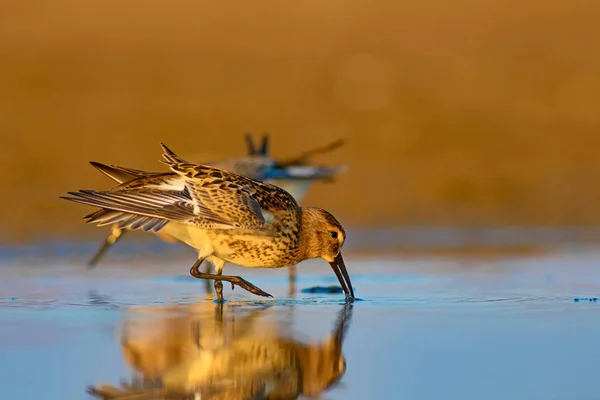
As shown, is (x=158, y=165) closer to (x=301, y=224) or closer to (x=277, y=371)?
(x=301, y=224)

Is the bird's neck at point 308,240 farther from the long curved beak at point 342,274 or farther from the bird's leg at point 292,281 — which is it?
the bird's leg at point 292,281

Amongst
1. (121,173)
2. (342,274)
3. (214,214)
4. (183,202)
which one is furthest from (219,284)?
(342,274)

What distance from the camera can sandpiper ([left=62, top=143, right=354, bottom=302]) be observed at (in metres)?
8.52

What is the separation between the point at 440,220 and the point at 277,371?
352 inches

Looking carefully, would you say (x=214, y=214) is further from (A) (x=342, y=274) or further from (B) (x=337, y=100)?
(B) (x=337, y=100)

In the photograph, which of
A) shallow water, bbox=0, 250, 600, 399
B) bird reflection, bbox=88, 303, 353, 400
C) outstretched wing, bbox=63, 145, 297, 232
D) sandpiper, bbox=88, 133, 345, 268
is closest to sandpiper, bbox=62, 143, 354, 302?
outstretched wing, bbox=63, 145, 297, 232

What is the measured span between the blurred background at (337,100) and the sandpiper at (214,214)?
167 inches

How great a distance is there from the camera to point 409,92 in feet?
66.4

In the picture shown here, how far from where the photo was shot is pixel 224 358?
21.1 ft

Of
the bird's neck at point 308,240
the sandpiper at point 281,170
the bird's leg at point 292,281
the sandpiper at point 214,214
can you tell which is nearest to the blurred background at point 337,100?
the sandpiper at point 281,170

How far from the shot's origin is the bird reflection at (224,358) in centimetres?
563

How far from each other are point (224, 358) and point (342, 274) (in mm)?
3256

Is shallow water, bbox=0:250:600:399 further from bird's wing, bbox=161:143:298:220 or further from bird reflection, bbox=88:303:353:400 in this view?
bird's wing, bbox=161:143:298:220

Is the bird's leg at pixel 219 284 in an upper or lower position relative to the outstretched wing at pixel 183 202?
lower
